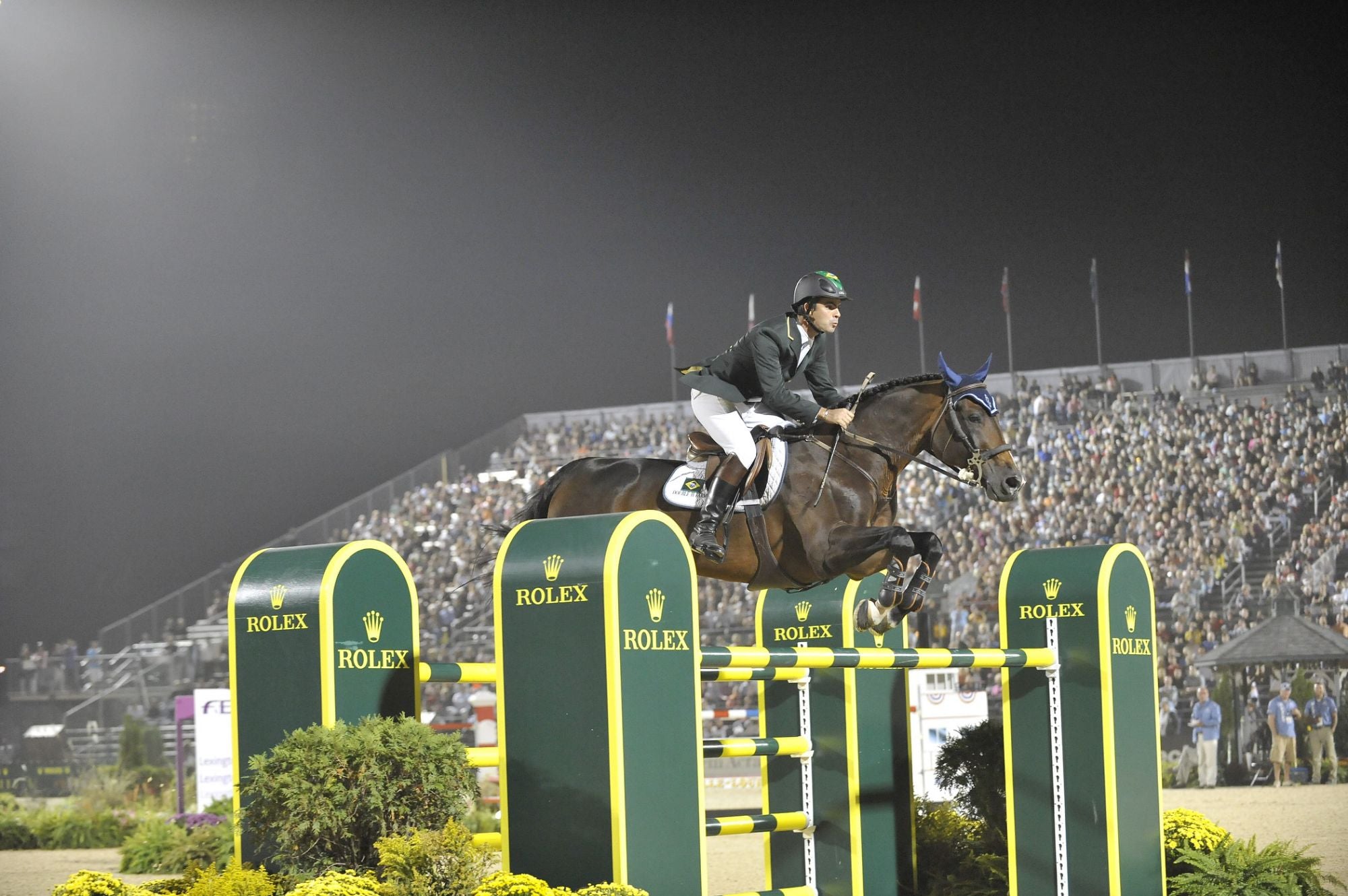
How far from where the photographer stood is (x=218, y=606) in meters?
21.7

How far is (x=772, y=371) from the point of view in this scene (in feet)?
18.5

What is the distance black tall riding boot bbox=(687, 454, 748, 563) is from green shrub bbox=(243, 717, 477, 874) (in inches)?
69.8

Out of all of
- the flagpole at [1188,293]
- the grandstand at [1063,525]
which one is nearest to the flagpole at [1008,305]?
the grandstand at [1063,525]

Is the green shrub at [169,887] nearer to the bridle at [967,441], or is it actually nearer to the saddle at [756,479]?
the saddle at [756,479]

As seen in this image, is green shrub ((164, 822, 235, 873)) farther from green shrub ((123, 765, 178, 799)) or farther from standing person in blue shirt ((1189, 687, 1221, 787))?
standing person in blue shirt ((1189, 687, 1221, 787))

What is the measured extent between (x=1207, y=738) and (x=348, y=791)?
499 inches

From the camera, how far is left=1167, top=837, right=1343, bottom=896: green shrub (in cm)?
587

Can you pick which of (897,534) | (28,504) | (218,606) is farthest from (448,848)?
(28,504)

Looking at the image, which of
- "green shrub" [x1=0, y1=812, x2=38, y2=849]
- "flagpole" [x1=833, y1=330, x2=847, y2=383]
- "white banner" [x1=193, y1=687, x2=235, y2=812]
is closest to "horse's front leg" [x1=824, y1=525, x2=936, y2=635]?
"white banner" [x1=193, y1=687, x2=235, y2=812]

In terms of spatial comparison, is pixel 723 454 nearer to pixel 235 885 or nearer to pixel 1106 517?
pixel 235 885

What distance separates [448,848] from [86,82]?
24.4m

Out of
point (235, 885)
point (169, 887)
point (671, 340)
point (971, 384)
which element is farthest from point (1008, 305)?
point (235, 885)

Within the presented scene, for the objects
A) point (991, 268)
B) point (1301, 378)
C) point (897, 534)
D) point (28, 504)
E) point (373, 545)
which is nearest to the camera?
point (373, 545)

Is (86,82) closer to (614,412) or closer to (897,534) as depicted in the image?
(614,412)
